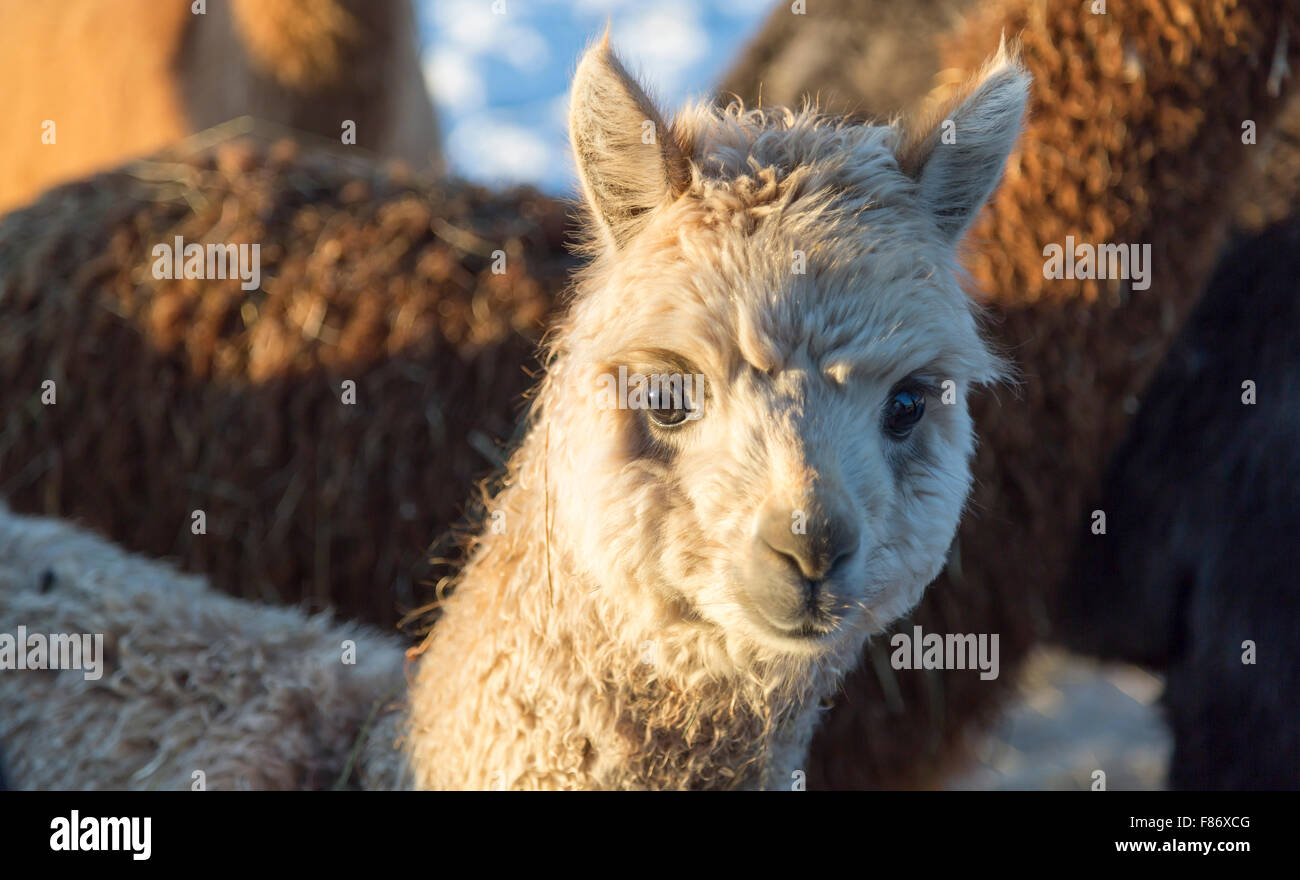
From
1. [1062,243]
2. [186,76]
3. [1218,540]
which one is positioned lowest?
[1218,540]

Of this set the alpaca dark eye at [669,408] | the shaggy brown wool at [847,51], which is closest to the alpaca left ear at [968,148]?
the alpaca dark eye at [669,408]

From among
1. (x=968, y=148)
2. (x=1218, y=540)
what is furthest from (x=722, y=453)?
(x=1218, y=540)

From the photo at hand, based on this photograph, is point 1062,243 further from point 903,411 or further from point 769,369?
point 769,369

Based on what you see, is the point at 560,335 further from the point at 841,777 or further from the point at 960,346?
the point at 841,777

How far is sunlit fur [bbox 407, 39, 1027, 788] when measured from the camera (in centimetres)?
125

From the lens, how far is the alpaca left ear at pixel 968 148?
1413mm

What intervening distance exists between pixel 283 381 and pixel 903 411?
1876mm

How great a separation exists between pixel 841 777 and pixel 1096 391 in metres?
1.11

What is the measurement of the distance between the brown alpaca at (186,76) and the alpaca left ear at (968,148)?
10.7 feet

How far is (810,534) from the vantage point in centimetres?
118

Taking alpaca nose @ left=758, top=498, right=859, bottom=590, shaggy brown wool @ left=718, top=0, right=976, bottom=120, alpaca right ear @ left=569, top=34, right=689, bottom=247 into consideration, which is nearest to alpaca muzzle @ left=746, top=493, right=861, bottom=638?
alpaca nose @ left=758, top=498, right=859, bottom=590

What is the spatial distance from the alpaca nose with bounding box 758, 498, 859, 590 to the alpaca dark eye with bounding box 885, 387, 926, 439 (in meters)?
0.19

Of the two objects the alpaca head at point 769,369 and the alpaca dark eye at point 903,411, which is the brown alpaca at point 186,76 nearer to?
the alpaca head at point 769,369
